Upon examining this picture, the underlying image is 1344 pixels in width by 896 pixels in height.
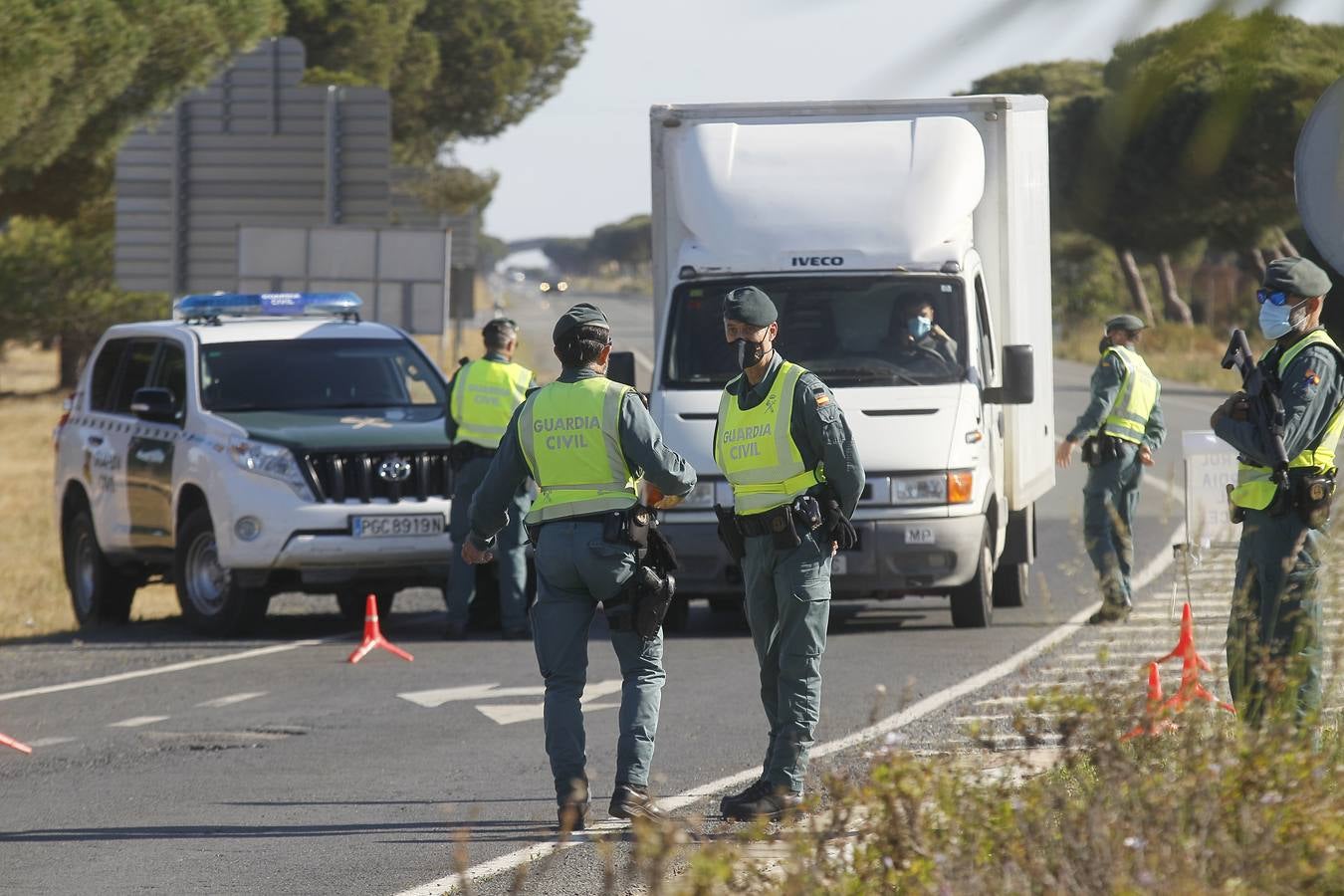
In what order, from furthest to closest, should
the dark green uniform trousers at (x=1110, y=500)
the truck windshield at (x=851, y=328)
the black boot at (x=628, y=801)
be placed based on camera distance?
the dark green uniform trousers at (x=1110, y=500), the truck windshield at (x=851, y=328), the black boot at (x=628, y=801)

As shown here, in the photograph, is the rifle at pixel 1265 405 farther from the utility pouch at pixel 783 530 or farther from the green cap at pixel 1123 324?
the green cap at pixel 1123 324

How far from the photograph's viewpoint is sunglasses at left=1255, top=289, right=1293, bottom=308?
6.88 meters

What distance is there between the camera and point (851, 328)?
40.5 ft

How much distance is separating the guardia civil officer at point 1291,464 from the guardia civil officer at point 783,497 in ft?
4.12

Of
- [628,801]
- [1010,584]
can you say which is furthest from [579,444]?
[1010,584]

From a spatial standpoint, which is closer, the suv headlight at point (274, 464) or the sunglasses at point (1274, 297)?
the sunglasses at point (1274, 297)

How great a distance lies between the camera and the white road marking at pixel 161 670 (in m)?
11.0

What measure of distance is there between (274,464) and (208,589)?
1.05m

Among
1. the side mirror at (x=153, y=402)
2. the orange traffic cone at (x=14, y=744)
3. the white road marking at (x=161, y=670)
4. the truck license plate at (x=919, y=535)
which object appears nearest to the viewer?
the orange traffic cone at (x=14, y=744)

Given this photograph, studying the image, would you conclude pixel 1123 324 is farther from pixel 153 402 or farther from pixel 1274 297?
pixel 153 402

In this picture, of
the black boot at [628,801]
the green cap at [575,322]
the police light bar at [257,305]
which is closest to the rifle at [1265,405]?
the green cap at [575,322]

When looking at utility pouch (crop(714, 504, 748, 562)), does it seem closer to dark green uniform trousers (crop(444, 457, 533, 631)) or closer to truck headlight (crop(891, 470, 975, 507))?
truck headlight (crop(891, 470, 975, 507))

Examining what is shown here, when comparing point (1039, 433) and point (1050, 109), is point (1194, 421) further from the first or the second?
point (1050, 109)

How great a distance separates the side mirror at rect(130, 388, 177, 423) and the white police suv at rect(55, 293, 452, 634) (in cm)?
1
